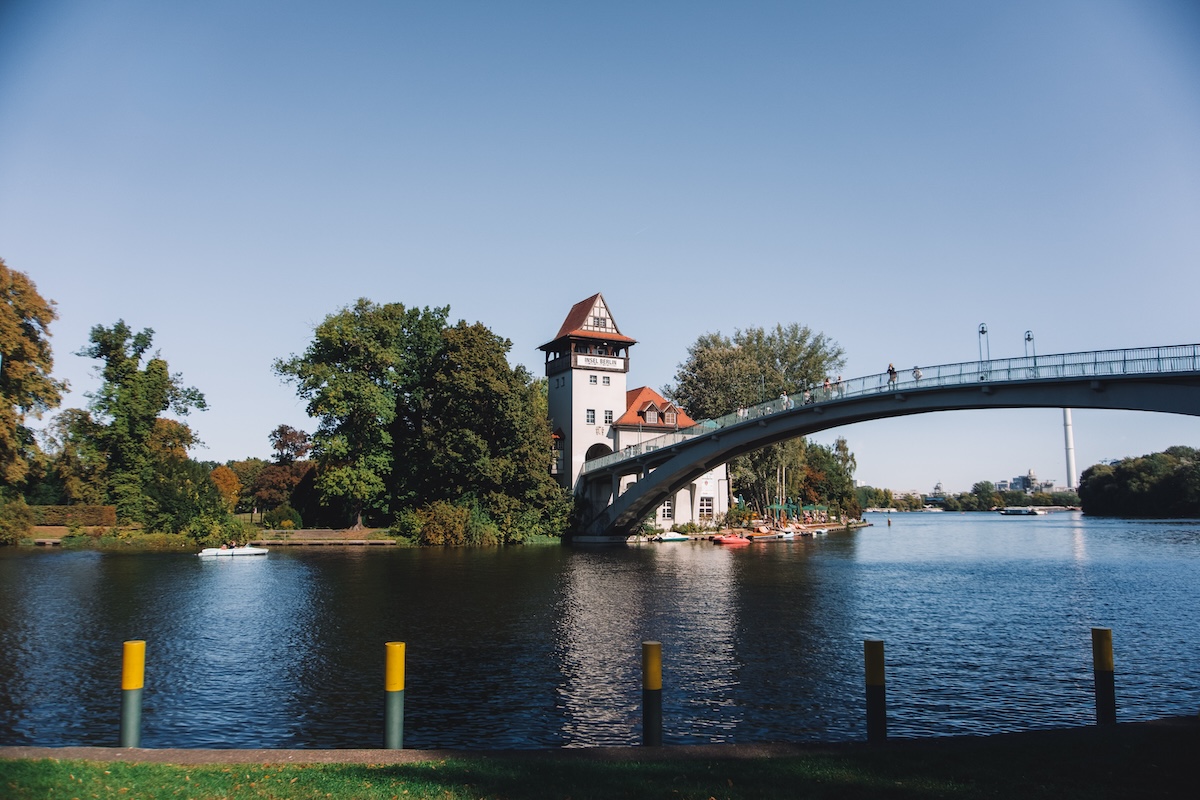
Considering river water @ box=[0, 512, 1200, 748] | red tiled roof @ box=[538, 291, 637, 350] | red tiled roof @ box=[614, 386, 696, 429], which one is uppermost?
red tiled roof @ box=[538, 291, 637, 350]

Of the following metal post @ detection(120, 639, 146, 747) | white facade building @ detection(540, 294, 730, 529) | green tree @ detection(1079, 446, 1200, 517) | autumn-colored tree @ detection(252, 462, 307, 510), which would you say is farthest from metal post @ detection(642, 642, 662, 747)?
green tree @ detection(1079, 446, 1200, 517)

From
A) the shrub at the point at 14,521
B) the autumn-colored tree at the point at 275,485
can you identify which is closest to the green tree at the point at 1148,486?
the autumn-colored tree at the point at 275,485

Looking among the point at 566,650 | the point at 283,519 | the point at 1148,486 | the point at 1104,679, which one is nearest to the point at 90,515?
the point at 283,519

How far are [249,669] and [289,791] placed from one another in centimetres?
1067

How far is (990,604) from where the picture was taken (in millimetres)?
26406

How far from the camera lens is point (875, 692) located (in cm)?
911

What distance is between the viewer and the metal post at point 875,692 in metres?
9.00

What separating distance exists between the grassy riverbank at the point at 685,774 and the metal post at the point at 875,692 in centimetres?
54

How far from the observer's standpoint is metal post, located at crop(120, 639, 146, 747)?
8555 mm

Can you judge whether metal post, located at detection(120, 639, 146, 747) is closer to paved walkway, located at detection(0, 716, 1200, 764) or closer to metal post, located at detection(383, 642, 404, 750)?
paved walkway, located at detection(0, 716, 1200, 764)

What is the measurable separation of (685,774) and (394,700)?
10.6 ft

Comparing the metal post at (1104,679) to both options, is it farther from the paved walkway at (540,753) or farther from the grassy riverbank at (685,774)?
the grassy riverbank at (685,774)

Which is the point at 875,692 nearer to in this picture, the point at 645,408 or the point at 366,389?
the point at 366,389

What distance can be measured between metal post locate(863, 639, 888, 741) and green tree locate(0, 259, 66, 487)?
Result: 49371mm
